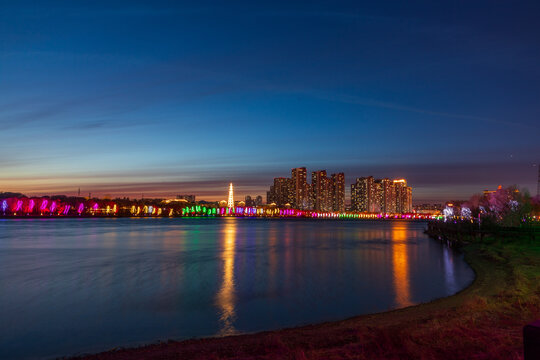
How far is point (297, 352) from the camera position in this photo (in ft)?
26.7

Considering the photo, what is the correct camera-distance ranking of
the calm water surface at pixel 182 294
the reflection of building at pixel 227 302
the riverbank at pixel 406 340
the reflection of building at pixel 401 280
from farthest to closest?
the reflection of building at pixel 401 280, the reflection of building at pixel 227 302, the calm water surface at pixel 182 294, the riverbank at pixel 406 340

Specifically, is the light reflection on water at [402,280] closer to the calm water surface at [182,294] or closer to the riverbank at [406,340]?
the calm water surface at [182,294]

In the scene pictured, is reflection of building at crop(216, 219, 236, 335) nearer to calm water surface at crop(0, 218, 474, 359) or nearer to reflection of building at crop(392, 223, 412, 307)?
calm water surface at crop(0, 218, 474, 359)

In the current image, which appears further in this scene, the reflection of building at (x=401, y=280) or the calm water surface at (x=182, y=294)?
the reflection of building at (x=401, y=280)

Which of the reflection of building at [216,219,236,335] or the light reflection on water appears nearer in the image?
the reflection of building at [216,219,236,335]

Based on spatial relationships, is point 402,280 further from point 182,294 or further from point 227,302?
point 182,294

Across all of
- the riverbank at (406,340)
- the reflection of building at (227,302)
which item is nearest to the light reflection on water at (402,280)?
the riverbank at (406,340)

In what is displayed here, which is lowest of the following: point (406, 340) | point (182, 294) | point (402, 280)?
point (402, 280)

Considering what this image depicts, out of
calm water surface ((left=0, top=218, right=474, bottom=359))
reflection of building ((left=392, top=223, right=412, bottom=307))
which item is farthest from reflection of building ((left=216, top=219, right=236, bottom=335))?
reflection of building ((left=392, top=223, right=412, bottom=307))

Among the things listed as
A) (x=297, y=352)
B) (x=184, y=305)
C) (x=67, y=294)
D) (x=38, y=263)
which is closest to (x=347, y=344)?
(x=297, y=352)

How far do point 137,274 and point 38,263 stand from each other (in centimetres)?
1219

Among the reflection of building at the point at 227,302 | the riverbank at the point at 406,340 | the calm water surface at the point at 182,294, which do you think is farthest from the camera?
the reflection of building at the point at 227,302

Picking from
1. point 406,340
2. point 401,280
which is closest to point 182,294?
point 401,280

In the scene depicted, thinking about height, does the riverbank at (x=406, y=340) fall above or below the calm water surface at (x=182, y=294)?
above
